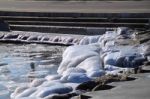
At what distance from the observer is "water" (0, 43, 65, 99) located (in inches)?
525

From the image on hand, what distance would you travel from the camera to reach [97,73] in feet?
38.9

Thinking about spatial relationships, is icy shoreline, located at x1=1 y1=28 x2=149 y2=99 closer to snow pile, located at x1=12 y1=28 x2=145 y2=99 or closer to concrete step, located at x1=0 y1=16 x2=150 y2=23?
snow pile, located at x1=12 y1=28 x2=145 y2=99

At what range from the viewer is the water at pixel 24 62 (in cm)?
1334

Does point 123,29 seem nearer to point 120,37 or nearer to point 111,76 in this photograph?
point 120,37

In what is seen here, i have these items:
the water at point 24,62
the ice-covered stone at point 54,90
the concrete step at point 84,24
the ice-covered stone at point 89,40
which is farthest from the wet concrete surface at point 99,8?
the ice-covered stone at point 54,90

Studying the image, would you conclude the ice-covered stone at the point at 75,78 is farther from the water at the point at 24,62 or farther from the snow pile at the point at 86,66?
the water at the point at 24,62

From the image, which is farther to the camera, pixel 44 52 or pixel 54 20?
pixel 54 20

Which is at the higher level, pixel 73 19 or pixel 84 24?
pixel 73 19

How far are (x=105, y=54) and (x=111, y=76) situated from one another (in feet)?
9.52

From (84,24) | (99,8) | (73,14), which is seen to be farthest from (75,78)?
(99,8)

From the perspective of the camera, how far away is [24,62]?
53.4 ft

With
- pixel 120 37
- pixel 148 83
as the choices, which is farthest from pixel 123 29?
pixel 148 83

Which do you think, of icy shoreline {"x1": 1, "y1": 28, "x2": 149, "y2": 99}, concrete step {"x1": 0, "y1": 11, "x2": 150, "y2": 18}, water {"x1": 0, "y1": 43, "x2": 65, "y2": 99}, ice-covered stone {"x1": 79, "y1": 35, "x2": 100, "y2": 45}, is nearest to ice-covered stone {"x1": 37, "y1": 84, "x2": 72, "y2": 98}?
icy shoreline {"x1": 1, "y1": 28, "x2": 149, "y2": 99}

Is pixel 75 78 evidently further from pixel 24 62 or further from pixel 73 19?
pixel 73 19
